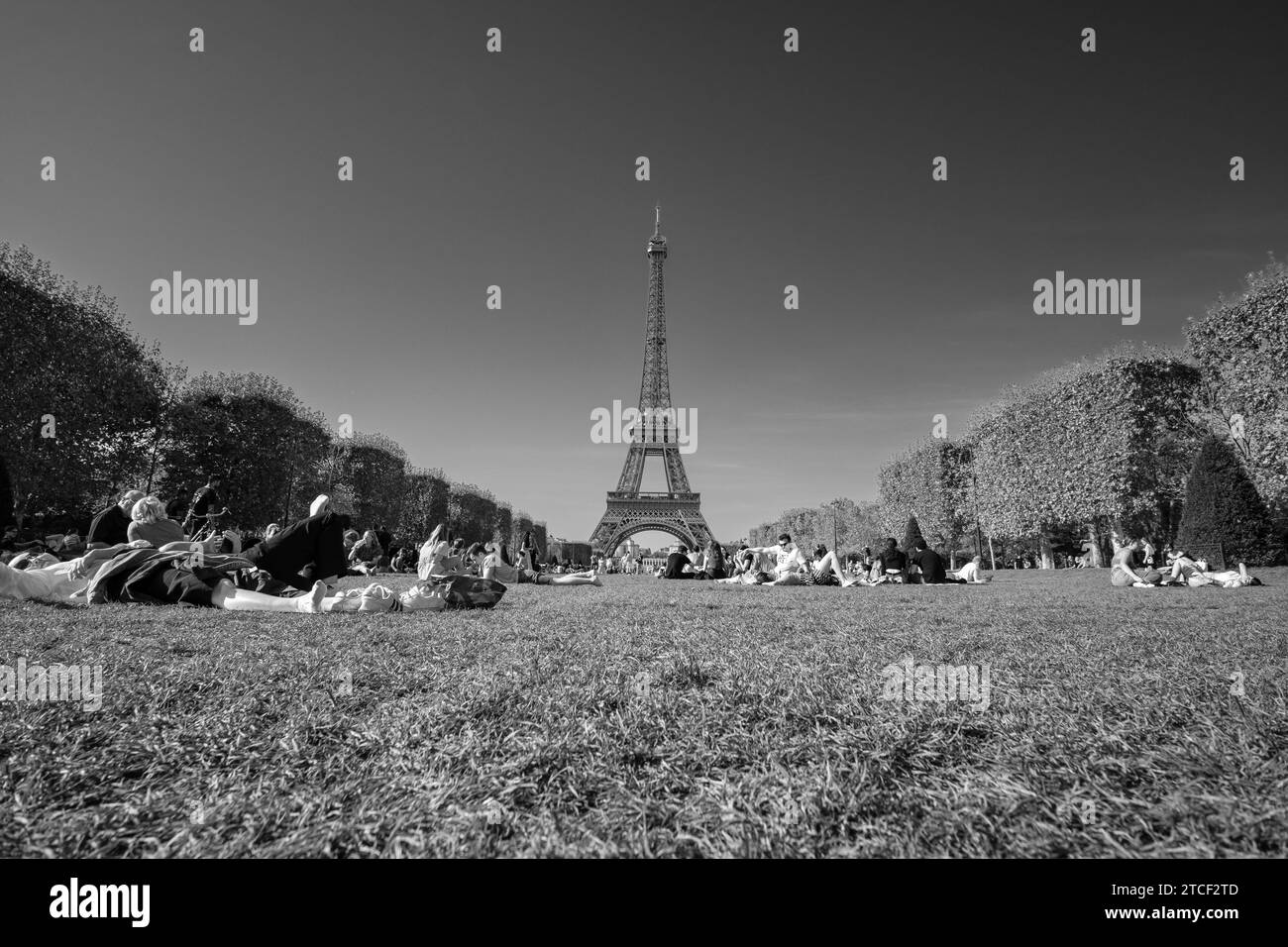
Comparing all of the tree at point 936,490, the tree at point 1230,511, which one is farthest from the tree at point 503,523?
the tree at point 1230,511

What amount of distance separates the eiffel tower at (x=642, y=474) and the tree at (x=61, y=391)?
38.0 meters

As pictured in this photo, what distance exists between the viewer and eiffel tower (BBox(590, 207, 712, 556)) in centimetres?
6031

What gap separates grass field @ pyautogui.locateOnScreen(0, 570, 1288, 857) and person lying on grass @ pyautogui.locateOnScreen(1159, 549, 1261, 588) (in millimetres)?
14680

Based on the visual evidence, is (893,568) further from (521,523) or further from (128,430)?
(521,523)

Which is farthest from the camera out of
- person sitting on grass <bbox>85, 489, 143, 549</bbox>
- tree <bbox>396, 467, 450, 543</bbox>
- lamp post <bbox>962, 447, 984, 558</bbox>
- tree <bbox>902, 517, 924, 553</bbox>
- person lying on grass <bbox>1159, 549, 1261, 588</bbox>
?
tree <bbox>396, 467, 450, 543</bbox>

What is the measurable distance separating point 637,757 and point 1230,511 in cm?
3133

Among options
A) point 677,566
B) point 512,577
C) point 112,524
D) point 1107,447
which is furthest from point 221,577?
point 1107,447

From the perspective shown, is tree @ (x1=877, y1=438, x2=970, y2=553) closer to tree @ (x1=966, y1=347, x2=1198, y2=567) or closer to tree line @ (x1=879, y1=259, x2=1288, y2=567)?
tree line @ (x1=879, y1=259, x2=1288, y2=567)

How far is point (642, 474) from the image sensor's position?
66.5m

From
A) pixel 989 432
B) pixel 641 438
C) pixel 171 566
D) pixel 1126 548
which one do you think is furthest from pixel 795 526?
pixel 171 566

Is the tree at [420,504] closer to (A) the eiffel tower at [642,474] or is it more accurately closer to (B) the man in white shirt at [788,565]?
(A) the eiffel tower at [642,474]

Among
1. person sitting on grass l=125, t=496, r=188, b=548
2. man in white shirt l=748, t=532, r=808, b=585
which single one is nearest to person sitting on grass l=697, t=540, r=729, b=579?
man in white shirt l=748, t=532, r=808, b=585
